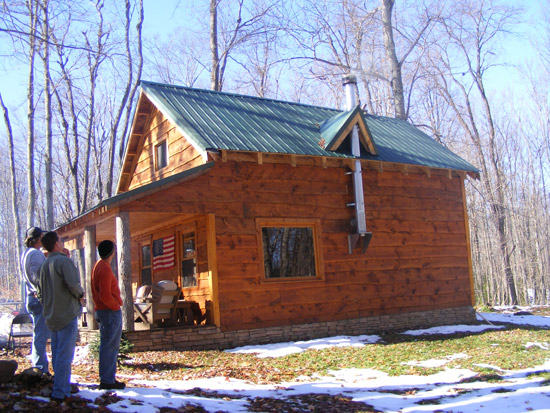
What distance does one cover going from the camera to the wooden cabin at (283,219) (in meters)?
11.1

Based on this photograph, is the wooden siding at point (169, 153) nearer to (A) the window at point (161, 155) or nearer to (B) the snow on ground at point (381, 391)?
(A) the window at point (161, 155)

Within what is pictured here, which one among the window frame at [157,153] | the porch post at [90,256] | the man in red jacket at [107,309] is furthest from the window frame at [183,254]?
the man in red jacket at [107,309]

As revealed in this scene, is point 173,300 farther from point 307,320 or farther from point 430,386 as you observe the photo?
point 430,386

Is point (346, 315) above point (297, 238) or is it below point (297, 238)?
below

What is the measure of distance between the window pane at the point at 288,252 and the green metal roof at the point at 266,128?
1784 mm

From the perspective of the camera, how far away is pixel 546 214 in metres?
32.6

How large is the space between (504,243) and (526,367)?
714 inches

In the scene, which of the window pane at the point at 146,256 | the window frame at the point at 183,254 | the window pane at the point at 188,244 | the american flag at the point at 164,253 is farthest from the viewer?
the window pane at the point at 146,256

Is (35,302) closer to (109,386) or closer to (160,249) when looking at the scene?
(109,386)

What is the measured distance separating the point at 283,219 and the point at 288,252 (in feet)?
2.43

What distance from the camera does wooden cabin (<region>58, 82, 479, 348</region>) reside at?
11086mm

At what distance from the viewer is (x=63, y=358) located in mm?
5441

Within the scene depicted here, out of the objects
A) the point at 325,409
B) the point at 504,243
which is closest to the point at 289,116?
the point at 325,409

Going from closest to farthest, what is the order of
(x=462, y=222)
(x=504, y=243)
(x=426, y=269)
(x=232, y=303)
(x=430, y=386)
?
(x=430, y=386)
(x=232, y=303)
(x=426, y=269)
(x=462, y=222)
(x=504, y=243)
